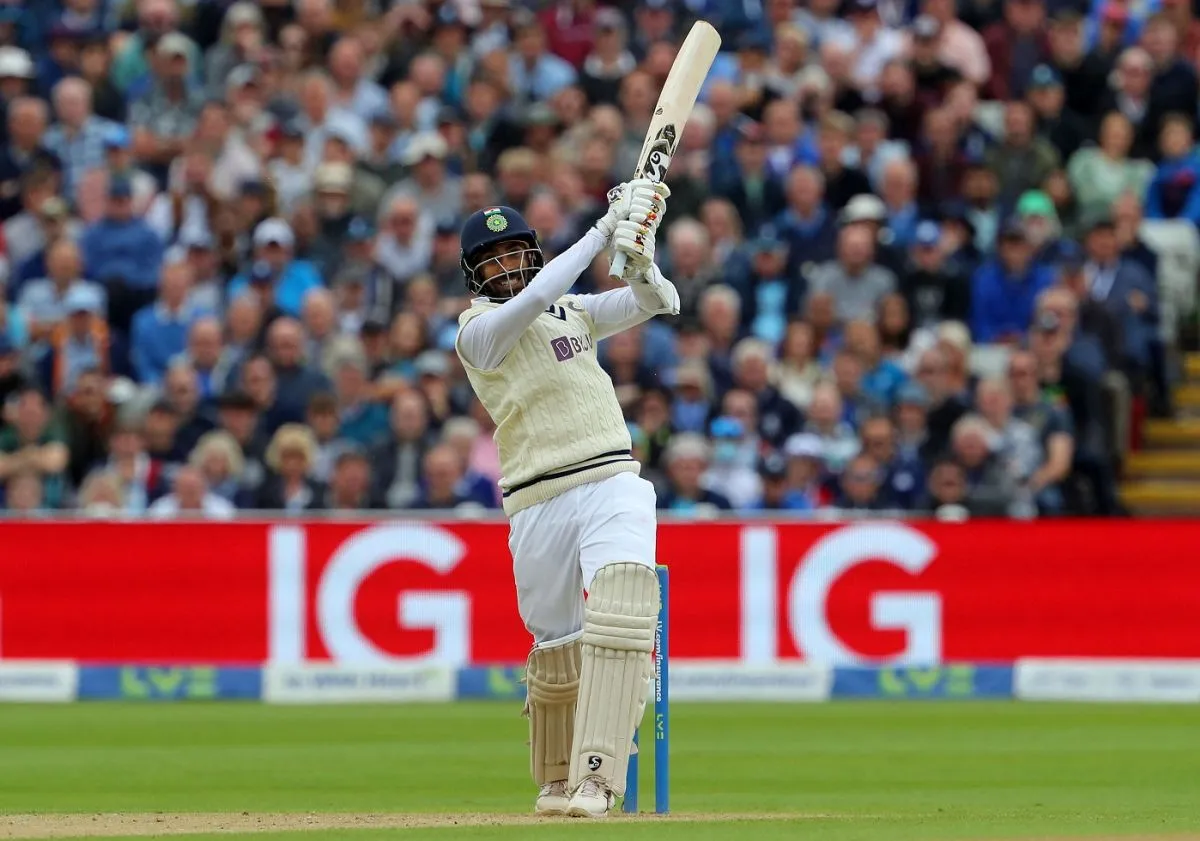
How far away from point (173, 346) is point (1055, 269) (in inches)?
257

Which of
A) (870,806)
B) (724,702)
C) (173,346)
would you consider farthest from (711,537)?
(870,806)

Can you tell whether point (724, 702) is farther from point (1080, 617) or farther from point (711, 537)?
point (1080, 617)

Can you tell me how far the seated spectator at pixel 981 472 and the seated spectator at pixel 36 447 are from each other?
244 inches

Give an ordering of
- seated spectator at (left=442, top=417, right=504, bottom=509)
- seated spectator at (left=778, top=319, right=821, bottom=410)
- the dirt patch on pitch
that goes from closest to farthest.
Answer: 1. the dirt patch on pitch
2. seated spectator at (left=442, top=417, right=504, bottom=509)
3. seated spectator at (left=778, top=319, right=821, bottom=410)

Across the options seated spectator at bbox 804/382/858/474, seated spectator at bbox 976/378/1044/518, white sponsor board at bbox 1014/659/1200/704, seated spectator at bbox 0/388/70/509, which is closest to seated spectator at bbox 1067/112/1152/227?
seated spectator at bbox 976/378/1044/518

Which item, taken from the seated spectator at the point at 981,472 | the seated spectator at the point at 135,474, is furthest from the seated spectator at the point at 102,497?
the seated spectator at the point at 981,472

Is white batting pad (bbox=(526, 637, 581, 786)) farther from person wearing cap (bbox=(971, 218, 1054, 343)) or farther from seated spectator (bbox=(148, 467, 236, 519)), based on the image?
person wearing cap (bbox=(971, 218, 1054, 343))

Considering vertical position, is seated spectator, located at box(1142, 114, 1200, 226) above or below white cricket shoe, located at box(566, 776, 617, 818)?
above

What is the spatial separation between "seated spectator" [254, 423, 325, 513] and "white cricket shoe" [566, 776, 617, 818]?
7572 millimetres

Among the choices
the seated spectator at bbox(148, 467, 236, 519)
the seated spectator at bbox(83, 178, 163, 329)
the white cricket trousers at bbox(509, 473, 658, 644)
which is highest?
the seated spectator at bbox(83, 178, 163, 329)

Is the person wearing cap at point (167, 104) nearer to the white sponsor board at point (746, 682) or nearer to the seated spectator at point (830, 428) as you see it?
the seated spectator at point (830, 428)

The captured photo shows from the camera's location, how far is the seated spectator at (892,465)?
15727 millimetres

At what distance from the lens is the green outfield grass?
26.9 feet

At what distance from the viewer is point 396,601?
15.1m
